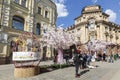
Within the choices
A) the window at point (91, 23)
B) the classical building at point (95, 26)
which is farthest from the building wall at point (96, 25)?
the window at point (91, 23)

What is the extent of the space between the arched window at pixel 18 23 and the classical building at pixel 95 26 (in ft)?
89.8

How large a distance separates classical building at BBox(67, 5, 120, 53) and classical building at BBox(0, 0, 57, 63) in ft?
67.1

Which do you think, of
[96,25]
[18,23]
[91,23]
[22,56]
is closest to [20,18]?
[18,23]

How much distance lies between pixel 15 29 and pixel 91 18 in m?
32.2

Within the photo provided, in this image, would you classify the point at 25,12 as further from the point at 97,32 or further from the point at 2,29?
the point at 97,32

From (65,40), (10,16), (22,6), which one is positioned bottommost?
(65,40)

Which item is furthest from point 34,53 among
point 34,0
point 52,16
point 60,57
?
point 52,16

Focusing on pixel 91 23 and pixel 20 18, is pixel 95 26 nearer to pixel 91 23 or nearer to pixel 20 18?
pixel 91 23

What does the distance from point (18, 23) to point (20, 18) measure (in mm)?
1046

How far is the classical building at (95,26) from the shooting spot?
5284cm

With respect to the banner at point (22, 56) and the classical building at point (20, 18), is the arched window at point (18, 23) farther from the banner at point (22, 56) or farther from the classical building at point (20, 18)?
the banner at point (22, 56)

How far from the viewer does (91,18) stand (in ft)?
177

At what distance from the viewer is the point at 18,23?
28.0 metres

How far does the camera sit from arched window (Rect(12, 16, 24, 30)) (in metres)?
27.2
